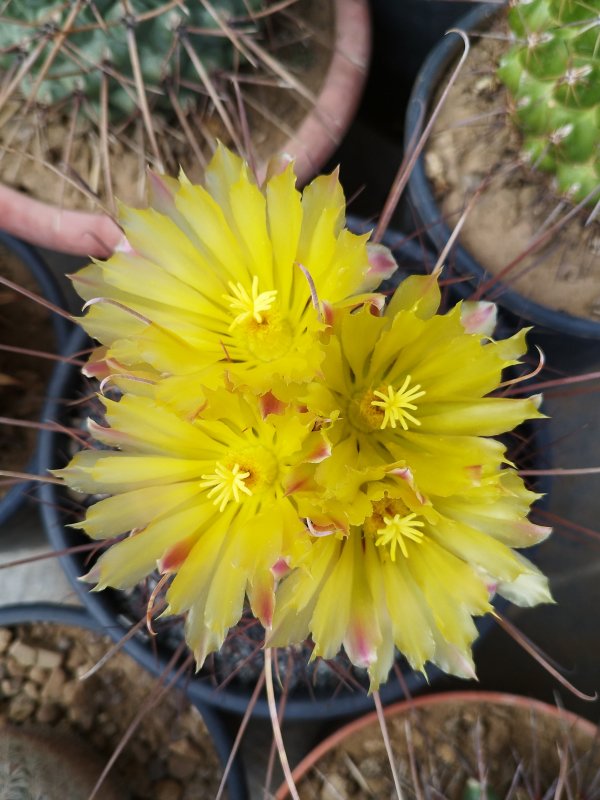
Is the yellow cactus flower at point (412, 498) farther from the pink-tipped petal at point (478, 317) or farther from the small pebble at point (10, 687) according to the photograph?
the small pebble at point (10, 687)

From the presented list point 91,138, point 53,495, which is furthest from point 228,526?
point 91,138

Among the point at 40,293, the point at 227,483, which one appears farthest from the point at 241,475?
the point at 40,293

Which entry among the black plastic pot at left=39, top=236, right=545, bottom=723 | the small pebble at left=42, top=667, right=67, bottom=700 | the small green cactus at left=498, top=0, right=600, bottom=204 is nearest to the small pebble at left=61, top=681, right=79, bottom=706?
the small pebble at left=42, top=667, right=67, bottom=700

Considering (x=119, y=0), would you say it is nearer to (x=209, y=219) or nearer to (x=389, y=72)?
(x=209, y=219)

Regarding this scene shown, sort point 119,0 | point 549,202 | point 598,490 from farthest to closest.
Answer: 1. point 598,490
2. point 549,202
3. point 119,0

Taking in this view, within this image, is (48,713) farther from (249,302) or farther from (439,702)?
(249,302)

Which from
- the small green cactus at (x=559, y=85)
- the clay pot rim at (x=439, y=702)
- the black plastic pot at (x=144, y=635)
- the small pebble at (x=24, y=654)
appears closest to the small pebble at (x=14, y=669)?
the small pebble at (x=24, y=654)

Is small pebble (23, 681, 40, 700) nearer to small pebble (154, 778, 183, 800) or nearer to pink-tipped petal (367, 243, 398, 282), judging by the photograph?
small pebble (154, 778, 183, 800)
